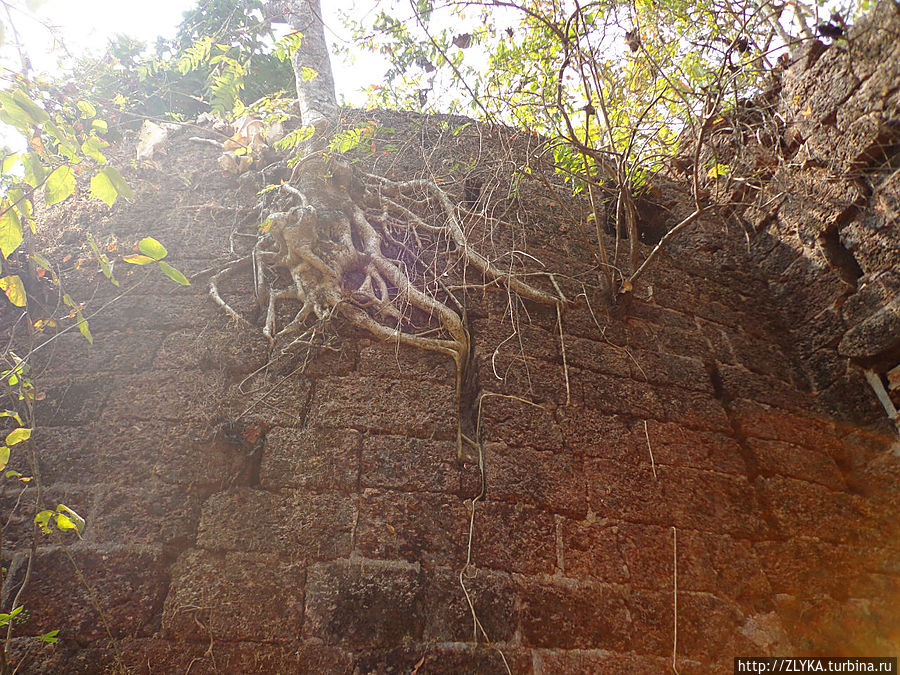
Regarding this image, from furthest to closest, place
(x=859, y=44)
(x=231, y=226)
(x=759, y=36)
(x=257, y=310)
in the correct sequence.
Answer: (x=759, y=36), (x=859, y=44), (x=231, y=226), (x=257, y=310)

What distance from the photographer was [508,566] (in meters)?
1.78

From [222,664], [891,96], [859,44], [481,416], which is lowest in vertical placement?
[222,664]

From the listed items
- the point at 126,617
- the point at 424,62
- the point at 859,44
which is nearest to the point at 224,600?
the point at 126,617

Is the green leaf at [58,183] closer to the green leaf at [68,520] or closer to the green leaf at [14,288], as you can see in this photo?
the green leaf at [14,288]

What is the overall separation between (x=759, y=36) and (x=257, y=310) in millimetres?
3370

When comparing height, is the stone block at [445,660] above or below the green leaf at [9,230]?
below

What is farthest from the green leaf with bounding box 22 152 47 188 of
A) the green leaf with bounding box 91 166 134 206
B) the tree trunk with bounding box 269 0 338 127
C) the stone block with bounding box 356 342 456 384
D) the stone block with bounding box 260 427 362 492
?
the tree trunk with bounding box 269 0 338 127

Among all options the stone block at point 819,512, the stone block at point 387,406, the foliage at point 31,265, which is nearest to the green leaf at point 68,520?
the foliage at point 31,265

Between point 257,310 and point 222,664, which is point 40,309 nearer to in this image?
point 257,310

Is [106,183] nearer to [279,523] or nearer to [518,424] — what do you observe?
[279,523]

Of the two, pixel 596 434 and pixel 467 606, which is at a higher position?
A: pixel 596 434

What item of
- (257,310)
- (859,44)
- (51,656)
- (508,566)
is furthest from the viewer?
(859,44)

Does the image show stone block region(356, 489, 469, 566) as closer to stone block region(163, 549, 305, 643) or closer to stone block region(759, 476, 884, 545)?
stone block region(163, 549, 305, 643)

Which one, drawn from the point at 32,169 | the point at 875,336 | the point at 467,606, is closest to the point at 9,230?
the point at 32,169
